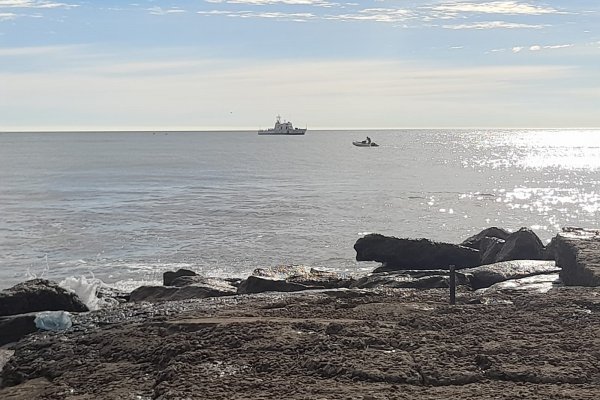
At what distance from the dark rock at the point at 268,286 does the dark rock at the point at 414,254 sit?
544 cm

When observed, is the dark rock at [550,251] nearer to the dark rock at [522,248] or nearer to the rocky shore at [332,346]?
the dark rock at [522,248]

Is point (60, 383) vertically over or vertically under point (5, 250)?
over

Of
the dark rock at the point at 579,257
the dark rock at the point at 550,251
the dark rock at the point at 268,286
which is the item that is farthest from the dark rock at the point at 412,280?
the dark rock at the point at 550,251

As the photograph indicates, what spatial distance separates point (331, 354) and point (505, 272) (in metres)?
8.27

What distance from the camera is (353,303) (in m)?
11.7

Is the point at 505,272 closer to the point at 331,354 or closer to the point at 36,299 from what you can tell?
the point at 331,354

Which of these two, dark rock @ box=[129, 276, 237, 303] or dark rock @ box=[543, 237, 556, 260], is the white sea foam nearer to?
dark rock @ box=[129, 276, 237, 303]

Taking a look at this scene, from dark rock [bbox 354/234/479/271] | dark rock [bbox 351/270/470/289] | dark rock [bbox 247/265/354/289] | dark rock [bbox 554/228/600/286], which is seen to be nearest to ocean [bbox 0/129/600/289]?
dark rock [bbox 354/234/479/271]

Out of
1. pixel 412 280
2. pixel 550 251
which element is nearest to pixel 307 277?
pixel 412 280

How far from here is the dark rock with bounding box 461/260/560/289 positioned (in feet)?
49.5

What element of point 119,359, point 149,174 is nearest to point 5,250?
point 119,359

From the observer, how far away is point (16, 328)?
38.6ft

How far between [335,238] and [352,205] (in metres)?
14.5

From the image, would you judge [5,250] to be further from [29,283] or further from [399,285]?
[399,285]
